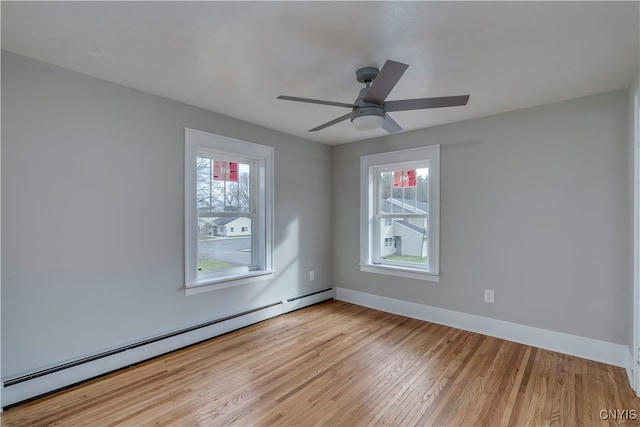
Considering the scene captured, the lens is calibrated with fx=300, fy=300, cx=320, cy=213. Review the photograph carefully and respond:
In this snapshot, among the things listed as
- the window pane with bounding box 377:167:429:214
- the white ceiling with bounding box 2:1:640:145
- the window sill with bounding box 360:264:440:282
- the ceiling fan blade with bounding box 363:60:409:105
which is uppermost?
the white ceiling with bounding box 2:1:640:145

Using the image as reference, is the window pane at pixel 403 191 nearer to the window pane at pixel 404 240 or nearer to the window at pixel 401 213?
the window at pixel 401 213

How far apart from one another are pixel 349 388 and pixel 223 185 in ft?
7.64

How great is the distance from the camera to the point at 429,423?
1.82m

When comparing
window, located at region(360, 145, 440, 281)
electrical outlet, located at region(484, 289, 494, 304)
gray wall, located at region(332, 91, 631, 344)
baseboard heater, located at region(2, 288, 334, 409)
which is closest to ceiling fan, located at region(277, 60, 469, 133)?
gray wall, located at region(332, 91, 631, 344)

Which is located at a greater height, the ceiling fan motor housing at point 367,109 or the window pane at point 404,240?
the ceiling fan motor housing at point 367,109

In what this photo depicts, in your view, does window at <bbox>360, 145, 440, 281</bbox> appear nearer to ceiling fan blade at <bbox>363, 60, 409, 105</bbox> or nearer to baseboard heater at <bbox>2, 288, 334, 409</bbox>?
baseboard heater at <bbox>2, 288, 334, 409</bbox>

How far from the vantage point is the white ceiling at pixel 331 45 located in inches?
61.5

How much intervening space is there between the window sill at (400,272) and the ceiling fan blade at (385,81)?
228 centimetres

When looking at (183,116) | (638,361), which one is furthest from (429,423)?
(183,116)

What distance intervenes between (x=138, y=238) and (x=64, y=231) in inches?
19.4

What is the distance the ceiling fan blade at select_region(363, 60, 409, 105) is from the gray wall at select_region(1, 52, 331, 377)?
72.2 inches

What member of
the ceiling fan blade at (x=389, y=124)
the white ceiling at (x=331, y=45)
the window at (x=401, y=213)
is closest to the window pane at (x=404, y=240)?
the window at (x=401, y=213)

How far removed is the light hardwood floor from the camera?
1.87 meters

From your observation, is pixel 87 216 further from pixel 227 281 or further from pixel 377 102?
pixel 377 102
